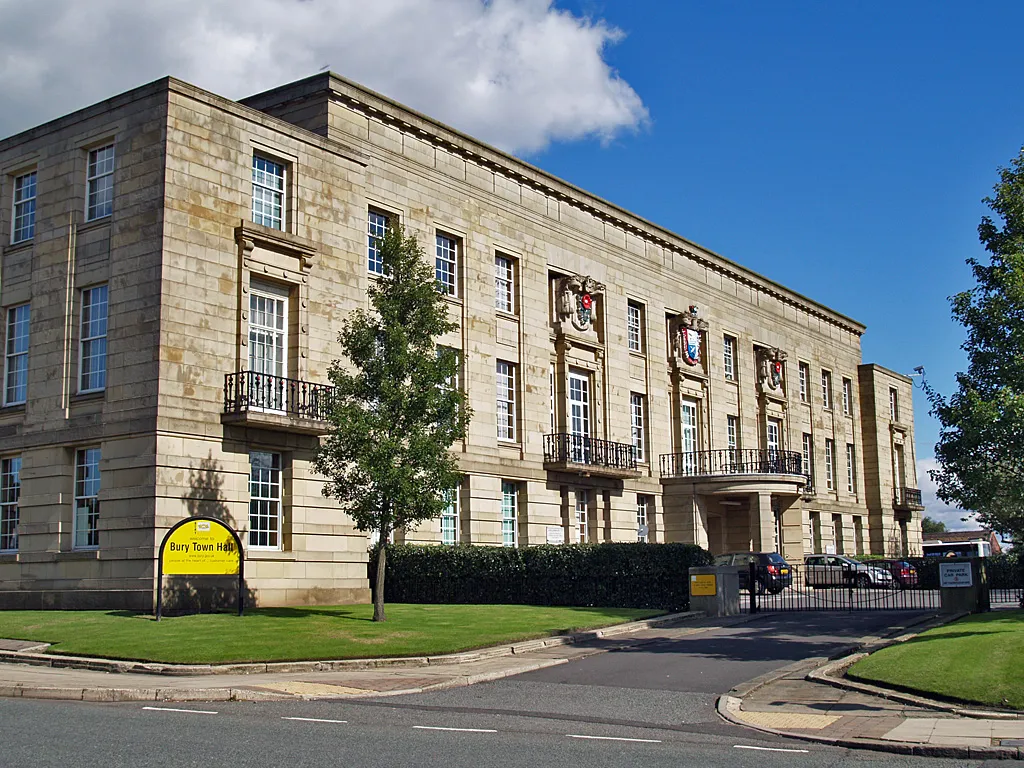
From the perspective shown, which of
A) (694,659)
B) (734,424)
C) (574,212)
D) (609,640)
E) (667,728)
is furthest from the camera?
(734,424)

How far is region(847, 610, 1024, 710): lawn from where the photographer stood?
47.9 feet

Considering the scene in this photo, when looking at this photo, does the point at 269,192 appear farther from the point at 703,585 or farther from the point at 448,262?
the point at 703,585

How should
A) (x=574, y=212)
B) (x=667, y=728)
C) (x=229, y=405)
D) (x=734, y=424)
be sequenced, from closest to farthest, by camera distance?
(x=667, y=728) < (x=229, y=405) < (x=574, y=212) < (x=734, y=424)

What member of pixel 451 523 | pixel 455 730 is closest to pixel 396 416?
pixel 451 523

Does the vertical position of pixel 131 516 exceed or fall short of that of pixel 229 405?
it falls short

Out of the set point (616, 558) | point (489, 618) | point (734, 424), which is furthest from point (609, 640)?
point (734, 424)

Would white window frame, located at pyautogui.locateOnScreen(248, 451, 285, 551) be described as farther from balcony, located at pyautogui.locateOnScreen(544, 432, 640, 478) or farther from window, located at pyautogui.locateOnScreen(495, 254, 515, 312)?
balcony, located at pyautogui.locateOnScreen(544, 432, 640, 478)

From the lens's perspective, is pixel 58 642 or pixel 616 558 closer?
pixel 58 642

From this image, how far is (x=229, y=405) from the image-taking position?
2769 centimetres

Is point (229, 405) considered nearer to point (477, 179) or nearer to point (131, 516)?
point (131, 516)

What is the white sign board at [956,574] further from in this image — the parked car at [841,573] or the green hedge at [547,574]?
the parked car at [841,573]

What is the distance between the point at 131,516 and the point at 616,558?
41.5 feet

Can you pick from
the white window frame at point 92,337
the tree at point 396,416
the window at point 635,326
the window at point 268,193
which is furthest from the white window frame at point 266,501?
the window at point 635,326

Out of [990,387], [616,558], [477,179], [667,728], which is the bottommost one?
[667,728]
